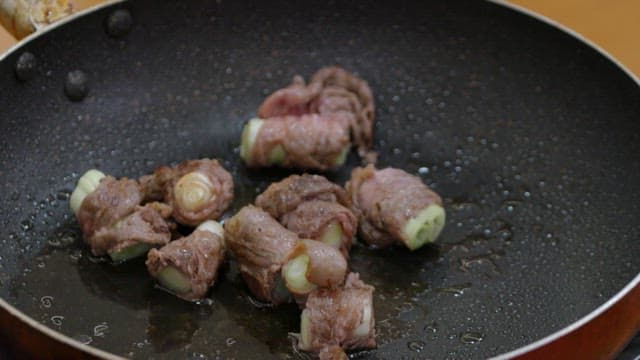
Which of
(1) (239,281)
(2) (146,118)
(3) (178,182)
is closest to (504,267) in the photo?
(1) (239,281)

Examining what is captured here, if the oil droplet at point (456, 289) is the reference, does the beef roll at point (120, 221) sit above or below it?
above

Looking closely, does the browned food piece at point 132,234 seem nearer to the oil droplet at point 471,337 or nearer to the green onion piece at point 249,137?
the green onion piece at point 249,137

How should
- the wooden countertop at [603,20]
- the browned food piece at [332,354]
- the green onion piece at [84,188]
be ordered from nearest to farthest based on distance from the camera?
the browned food piece at [332,354]
the green onion piece at [84,188]
the wooden countertop at [603,20]

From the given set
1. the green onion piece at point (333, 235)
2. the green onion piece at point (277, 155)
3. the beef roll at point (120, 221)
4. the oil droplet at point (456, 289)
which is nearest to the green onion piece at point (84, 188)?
the beef roll at point (120, 221)

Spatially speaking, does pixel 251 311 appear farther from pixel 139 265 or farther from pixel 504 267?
pixel 504 267

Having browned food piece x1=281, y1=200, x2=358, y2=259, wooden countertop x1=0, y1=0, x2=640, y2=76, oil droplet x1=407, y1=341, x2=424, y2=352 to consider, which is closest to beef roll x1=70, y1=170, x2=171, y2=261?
browned food piece x1=281, y1=200, x2=358, y2=259

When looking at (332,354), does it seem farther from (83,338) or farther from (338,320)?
(83,338)

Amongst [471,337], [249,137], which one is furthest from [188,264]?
[471,337]

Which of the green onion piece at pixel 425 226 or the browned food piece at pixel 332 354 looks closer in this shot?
the browned food piece at pixel 332 354
